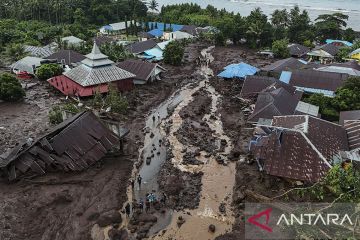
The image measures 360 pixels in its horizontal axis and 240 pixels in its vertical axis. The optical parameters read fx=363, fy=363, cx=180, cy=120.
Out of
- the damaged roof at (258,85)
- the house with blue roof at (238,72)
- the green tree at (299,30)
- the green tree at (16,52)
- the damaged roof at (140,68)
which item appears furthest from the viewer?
the green tree at (299,30)

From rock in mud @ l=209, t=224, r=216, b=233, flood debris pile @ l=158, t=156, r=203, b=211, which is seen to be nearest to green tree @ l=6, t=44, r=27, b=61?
flood debris pile @ l=158, t=156, r=203, b=211

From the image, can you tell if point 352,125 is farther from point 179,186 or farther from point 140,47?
point 140,47

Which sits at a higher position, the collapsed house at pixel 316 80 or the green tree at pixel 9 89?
the collapsed house at pixel 316 80

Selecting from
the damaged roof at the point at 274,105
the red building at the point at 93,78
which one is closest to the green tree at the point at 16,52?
the red building at the point at 93,78

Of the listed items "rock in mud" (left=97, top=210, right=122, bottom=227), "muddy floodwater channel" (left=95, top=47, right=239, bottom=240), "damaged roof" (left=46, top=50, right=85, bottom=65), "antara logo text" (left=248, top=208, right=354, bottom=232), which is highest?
"antara logo text" (left=248, top=208, right=354, bottom=232)

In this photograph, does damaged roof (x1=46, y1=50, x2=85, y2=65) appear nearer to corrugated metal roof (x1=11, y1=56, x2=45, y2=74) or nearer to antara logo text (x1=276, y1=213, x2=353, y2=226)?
corrugated metal roof (x1=11, y1=56, x2=45, y2=74)

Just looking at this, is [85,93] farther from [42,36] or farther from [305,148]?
[42,36]

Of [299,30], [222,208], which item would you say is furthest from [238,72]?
[299,30]

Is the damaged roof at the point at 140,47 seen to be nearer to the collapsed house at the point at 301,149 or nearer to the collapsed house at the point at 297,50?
the collapsed house at the point at 297,50
